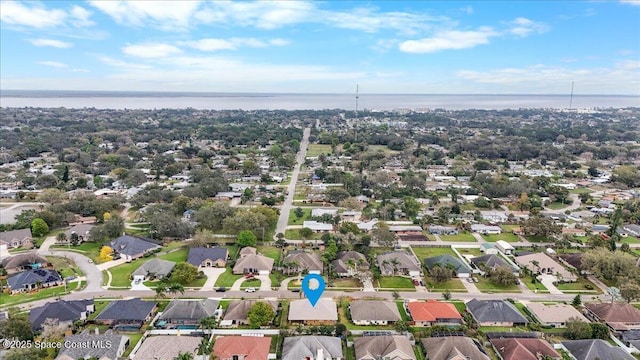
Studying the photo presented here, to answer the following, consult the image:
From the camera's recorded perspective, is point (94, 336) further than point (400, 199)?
No

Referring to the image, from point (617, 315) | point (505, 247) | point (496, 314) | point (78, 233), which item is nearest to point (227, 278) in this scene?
point (78, 233)

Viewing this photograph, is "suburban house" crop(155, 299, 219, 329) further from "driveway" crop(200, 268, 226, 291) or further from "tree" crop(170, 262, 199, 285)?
"driveway" crop(200, 268, 226, 291)

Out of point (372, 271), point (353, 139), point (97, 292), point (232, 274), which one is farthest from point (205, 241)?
point (353, 139)

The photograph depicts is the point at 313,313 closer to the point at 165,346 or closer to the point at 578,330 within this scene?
the point at 165,346

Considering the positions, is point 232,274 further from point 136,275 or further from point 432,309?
point 432,309

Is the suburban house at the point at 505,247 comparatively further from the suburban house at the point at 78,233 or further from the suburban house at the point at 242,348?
the suburban house at the point at 78,233

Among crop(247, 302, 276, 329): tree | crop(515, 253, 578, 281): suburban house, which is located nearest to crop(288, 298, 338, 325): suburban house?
crop(247, 302, 276, 329): tree

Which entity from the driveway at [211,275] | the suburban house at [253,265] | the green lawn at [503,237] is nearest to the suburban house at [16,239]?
the driveway at [211,275]
